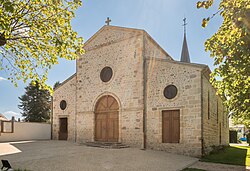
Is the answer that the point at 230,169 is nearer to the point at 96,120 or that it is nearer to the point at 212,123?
the point at 212,123

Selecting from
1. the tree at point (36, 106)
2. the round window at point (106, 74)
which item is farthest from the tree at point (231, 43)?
the tree at point (36, 106)

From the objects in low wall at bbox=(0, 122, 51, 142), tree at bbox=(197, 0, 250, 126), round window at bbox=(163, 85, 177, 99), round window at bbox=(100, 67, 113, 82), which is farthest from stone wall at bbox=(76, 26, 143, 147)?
tree at bbox=(197, 0, 250, 126)

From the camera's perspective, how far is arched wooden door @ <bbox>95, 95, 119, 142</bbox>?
46.4ft

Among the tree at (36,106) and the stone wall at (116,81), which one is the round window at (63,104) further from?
the tree at (36,106)

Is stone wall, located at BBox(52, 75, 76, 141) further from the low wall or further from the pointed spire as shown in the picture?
the pointed spire

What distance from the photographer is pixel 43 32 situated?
20.4 feet

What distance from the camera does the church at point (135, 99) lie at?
11.4m

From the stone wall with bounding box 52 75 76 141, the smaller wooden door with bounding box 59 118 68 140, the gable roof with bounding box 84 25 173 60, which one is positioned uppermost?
the gable roof with bounding box 84 25 173 60

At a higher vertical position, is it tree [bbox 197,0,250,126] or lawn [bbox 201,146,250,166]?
tree [bbox 197,0,250,126]

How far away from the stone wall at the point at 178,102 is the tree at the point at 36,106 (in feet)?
66.8

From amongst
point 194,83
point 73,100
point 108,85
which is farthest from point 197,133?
point 73,100

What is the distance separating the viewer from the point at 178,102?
38.4 feet

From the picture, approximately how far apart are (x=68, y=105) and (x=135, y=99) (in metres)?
6.81

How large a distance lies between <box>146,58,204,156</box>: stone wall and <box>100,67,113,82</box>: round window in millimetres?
3038
